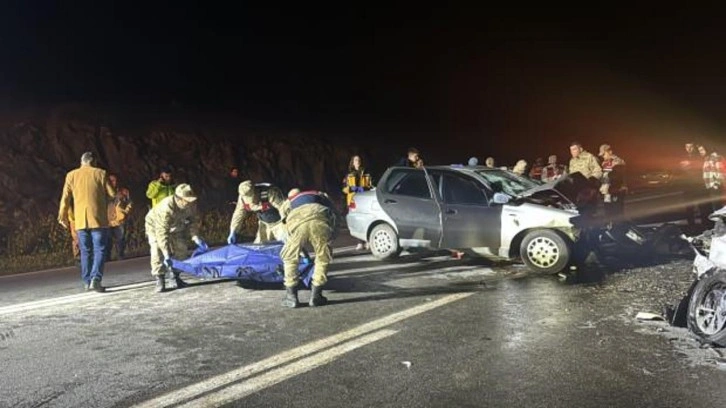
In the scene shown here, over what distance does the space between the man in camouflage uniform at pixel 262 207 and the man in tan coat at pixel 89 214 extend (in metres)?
1.63

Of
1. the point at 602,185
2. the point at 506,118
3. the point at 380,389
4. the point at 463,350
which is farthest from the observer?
the point at 506,118

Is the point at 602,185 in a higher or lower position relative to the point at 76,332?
higher

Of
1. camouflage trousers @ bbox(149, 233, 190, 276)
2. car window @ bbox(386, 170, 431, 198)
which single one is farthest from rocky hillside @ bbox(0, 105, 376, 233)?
car window @ bbox(386, 170, 431, 198)

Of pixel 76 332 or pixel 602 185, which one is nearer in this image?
pixel 76 332

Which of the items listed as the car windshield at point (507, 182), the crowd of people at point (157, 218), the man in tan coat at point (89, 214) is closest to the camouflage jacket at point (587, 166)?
the car windshield at point (507, 182)

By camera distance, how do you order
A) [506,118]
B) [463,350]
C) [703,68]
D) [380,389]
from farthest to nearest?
[703,68]
[506,118]
[463,350]
[380,389]

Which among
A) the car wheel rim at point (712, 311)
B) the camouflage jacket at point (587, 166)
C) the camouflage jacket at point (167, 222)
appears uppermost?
the camouflage jacket at point (587, 166)

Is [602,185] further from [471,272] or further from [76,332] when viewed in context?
[76,332]

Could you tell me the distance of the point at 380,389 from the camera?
4.60m

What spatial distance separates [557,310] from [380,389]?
9.53ft

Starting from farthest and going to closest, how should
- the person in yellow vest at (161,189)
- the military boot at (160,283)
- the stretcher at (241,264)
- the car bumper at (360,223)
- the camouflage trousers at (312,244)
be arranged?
the person in yellow vest at (161,189)
the car bumper at (360,223)
the military boot at (160,283)
the stretcher at (241,264)
the camouflage trousers at (312,244)

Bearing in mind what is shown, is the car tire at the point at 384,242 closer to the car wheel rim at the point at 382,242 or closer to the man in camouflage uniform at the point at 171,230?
the car wheel rim at the point at 382,242

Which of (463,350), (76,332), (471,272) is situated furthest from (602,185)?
(76,332)

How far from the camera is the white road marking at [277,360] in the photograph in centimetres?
452
